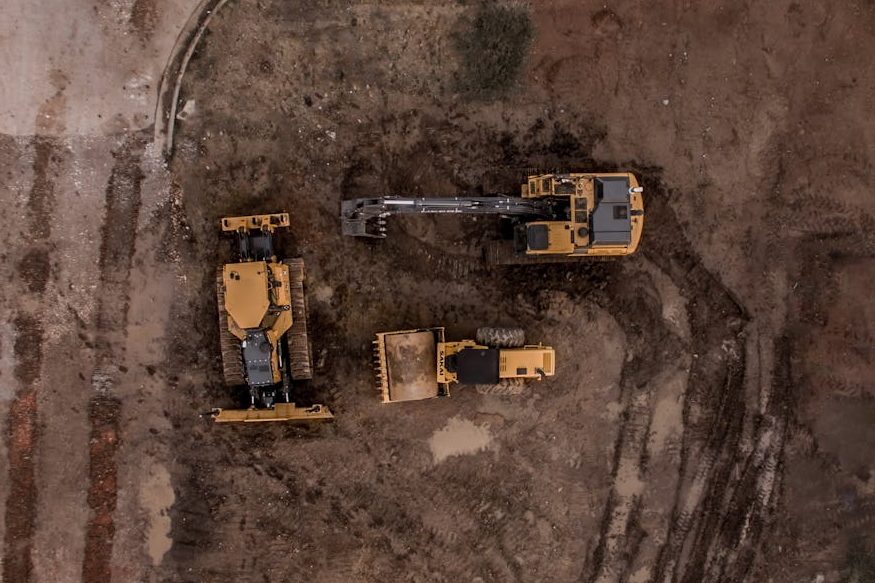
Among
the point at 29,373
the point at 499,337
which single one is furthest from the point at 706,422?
the point at 29,373

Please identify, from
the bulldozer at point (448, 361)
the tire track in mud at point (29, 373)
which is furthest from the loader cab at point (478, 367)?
the tire track in mud at point (29, 373)

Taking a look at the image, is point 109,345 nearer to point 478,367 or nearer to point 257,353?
point 257,353

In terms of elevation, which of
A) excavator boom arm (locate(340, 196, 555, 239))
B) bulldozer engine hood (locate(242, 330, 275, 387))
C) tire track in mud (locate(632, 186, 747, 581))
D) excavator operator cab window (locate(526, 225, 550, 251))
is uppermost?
Answer: excavator boom arm (locate(340, 196, 555, 239))

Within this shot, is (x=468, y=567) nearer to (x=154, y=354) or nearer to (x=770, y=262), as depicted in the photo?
(x=154, y=354)

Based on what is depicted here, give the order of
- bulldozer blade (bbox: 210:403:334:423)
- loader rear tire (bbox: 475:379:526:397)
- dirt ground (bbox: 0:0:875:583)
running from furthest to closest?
dirt ground (bbox: 0:0:875:583) → loader rear tire (bbox: 475:379:526:397) → bulldozer blade (bbox: 210:403:334:423)

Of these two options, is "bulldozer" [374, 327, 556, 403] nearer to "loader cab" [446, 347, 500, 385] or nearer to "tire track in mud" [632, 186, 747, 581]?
"loader cab" [446, 347, 500, 385]

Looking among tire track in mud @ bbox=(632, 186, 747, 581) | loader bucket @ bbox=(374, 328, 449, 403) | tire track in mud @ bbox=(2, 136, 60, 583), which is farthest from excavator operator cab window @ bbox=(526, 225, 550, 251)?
tire track in mud @ bbox=(2, 136, 60, 583)
